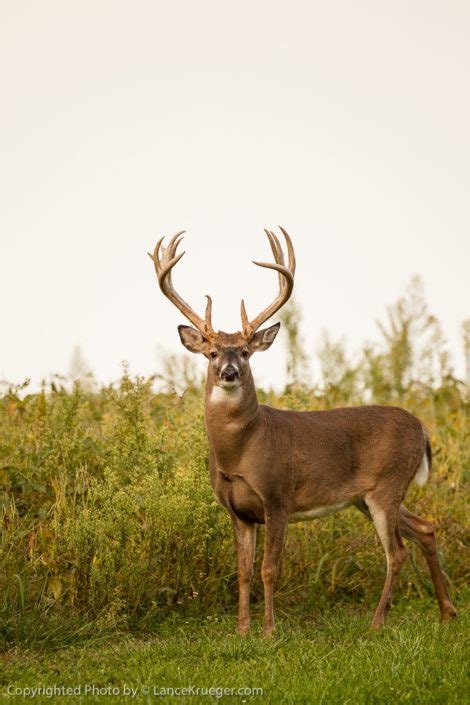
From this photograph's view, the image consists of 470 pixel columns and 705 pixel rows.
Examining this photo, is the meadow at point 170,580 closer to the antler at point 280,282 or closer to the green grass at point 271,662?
the green grass at point 271,662

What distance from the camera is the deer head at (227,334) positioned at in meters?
7.33

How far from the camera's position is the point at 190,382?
1227 centimetres

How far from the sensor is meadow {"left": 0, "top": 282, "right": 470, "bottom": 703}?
5977 millimetres

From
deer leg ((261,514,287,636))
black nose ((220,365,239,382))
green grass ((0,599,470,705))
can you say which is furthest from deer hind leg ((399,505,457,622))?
black nose ((220,365,239,382))

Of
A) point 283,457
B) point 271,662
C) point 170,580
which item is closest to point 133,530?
point 170,580

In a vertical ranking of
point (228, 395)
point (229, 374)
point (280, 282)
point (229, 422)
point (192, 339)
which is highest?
point (280, 282)

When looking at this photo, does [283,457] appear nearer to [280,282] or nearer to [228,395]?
[228,395]

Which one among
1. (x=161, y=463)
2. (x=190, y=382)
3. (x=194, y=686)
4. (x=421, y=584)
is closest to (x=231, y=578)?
(x=161, y=463)

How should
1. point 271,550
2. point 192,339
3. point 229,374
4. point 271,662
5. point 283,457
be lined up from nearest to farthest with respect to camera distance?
1. point 271,662
2. point 229,374
3. point 271,550
4. point 283,457
5. point 192,339

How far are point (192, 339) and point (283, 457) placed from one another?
1127mm

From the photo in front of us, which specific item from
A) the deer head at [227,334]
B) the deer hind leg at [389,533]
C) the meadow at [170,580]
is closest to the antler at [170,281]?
the deer head at [227,334]

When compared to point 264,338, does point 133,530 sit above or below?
below

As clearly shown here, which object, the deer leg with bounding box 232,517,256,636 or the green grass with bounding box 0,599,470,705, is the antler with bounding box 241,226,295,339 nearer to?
the deer leg with bounding box 232,517,256,636

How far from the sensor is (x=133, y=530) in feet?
25.9
